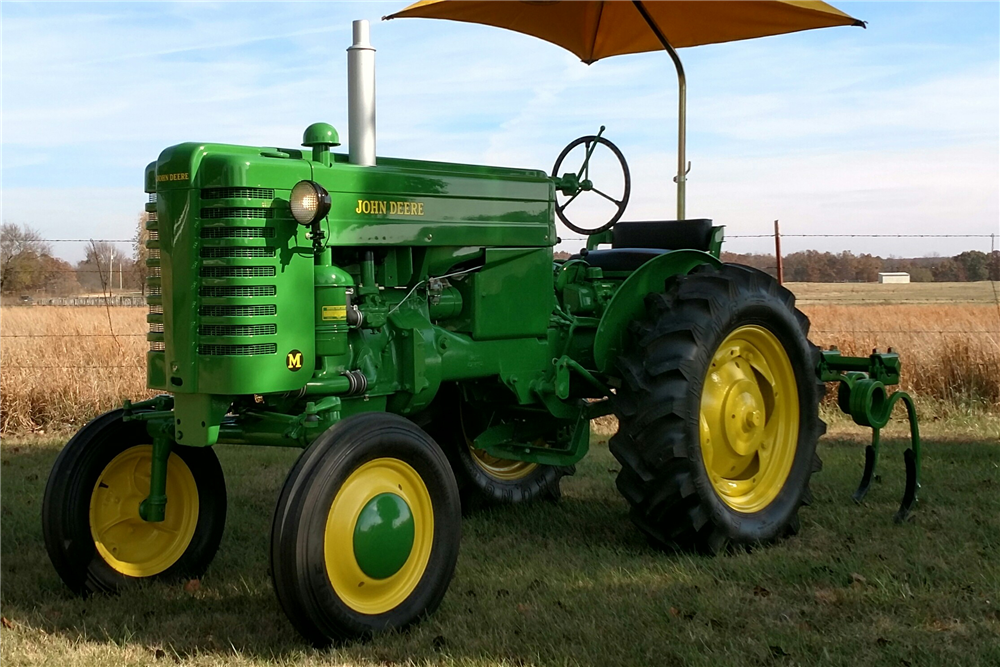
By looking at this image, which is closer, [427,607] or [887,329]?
[427,607]

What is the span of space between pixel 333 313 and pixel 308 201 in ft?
1.56

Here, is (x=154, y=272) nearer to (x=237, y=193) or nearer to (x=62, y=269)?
(x=237, y=193)

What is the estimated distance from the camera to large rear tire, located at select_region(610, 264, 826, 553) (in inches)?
181

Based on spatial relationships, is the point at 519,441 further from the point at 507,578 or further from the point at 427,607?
the point at 427,607

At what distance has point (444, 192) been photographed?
177 inches

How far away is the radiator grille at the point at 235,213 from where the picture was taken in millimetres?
3754

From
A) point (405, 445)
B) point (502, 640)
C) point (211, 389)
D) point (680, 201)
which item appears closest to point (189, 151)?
point (211, 389)

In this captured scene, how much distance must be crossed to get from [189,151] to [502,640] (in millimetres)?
2093

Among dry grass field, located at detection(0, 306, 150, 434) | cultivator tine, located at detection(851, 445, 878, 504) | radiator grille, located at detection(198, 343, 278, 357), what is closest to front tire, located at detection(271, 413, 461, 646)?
radiator grille, located at detection(198, 343, 278, 357)

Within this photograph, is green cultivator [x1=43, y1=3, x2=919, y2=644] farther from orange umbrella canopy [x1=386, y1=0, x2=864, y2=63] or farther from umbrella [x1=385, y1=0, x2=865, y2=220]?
orange umbrella canopy [x1=386, y1=0, x2=864, y2=63]

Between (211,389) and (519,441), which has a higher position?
(211,389)

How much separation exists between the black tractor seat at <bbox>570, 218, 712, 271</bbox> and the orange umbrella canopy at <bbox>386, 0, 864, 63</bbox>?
1.16m

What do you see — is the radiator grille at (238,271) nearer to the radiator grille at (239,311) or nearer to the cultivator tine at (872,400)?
the radiator grille at (239,311)

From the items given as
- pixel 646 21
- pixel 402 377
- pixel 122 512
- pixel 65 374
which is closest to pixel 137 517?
pixel 122 512
